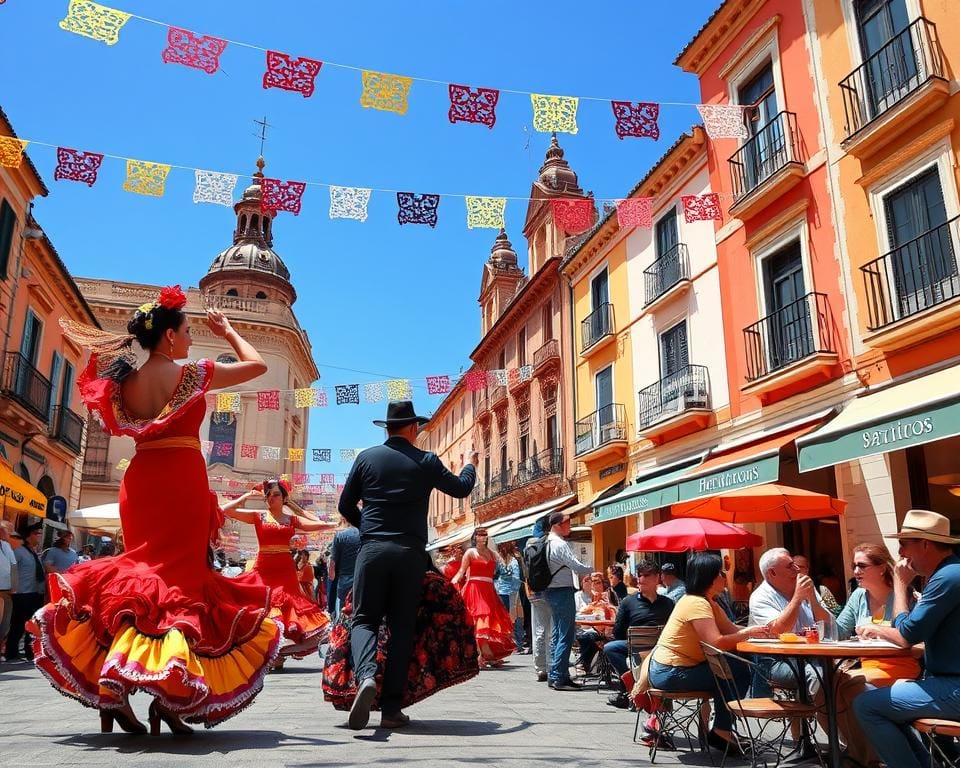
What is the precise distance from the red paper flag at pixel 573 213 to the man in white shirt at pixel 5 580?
9.54 m

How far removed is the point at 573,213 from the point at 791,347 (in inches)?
174

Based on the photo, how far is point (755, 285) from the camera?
14.4 m

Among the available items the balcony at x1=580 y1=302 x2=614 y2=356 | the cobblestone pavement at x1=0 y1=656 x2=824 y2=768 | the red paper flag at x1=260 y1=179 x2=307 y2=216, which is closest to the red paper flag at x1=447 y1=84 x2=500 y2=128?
the red paper flag at x1=260 y1=179 x2=307 y2=216

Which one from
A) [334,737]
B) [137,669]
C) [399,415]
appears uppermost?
[399,415]

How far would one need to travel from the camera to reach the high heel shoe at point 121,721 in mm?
3617

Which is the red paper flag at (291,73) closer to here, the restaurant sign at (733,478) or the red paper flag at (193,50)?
the red paper flag at (193,50)

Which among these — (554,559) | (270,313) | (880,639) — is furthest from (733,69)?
(270,313)

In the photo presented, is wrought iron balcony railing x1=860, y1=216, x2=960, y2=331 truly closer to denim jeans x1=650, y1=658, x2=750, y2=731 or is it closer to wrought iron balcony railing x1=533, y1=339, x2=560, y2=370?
denim jeans x1=650, y1=658, x2=750, y2=731

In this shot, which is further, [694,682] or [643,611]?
[643,611]

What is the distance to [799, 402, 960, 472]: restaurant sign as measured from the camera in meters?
7.45

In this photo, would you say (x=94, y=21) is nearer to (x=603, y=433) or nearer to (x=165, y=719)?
(x=165, y=719)

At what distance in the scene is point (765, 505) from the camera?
10.2 m

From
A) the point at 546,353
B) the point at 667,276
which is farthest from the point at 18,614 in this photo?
the point at 546,353

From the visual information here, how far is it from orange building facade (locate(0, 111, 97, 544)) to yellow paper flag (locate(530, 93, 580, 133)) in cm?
1093
